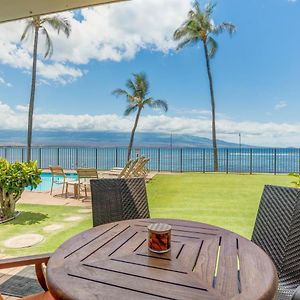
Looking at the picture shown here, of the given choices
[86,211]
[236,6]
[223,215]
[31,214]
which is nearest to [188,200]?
[223,215]

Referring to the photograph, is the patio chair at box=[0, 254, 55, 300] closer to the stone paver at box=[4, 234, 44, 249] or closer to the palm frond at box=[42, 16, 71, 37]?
the stone paver at box=[4, 234, 44, 249]

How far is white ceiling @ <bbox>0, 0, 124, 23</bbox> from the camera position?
243cm

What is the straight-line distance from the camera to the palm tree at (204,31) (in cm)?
1296

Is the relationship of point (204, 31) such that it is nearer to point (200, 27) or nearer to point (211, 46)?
point (200, 27)

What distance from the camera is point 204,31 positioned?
13055 millimetres

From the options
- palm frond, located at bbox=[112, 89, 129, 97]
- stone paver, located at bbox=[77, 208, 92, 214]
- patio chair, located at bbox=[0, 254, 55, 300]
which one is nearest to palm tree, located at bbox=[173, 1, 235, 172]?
palm frond, located at bbox=[112, 89, 129, 97]

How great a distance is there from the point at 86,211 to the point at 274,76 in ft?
84.5

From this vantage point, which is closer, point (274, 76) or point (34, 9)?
point (34, 9)

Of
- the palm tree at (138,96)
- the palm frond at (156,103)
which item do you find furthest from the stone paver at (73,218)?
the palm frond at (156,103)

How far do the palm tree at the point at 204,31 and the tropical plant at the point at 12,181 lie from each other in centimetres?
979

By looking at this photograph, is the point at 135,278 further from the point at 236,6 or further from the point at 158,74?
the point at 158,74

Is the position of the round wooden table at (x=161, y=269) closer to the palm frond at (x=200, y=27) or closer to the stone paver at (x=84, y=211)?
the stone paver at (x=84, y=211)

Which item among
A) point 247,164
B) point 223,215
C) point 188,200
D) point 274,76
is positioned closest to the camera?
point 223,215

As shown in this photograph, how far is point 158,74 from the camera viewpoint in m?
30.2
